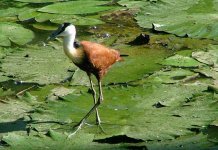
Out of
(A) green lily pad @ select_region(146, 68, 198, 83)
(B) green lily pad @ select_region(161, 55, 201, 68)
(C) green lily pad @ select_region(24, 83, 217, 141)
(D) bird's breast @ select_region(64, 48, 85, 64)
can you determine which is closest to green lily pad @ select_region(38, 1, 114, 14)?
(B) green lily pad @ select_region(161, 55, 201, 68)

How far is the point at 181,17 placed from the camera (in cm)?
554

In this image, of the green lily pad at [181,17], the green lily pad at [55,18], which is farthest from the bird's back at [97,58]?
the green lily pad at [55,18]

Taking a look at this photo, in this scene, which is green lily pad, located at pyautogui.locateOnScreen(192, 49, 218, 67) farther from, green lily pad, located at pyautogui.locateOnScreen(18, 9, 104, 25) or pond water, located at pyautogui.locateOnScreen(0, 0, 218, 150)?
green lily pad, located at pyautogui.locateOnScreen(18, 9, 104, 25)

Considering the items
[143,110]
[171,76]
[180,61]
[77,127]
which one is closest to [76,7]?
[180,61]

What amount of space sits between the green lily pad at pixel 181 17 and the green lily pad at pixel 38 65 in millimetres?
837

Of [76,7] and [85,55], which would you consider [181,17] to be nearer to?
[76,7]

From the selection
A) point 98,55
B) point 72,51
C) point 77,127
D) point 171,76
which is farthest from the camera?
point 171,76

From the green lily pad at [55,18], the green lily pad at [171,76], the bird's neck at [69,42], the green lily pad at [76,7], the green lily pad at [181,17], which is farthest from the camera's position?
the green lily pad at [76,7]

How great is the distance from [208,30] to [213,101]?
129 cm

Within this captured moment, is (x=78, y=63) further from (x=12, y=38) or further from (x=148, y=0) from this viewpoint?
(x=148, y=0)

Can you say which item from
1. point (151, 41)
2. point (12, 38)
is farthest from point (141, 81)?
point (12, 38)

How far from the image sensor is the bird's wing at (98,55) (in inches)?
159

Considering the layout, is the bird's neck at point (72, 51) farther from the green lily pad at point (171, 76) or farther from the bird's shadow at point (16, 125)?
the green lily pad at point (171, 76)

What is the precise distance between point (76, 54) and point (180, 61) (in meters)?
1.03
